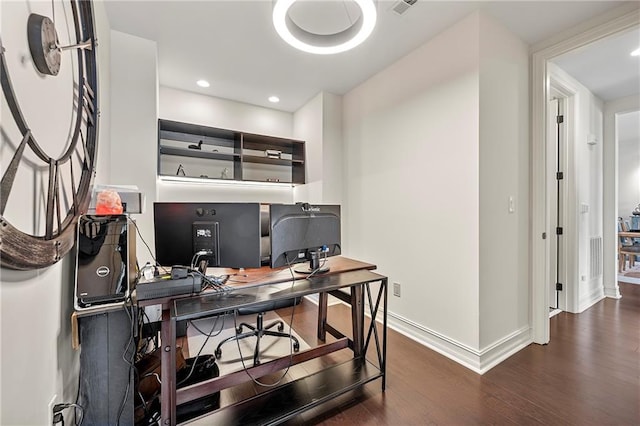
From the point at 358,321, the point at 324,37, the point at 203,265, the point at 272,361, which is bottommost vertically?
the point at 272,361

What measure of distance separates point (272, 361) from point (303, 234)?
2.63 ft

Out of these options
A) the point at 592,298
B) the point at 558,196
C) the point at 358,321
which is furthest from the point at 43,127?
the point at 592,298

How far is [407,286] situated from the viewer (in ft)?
8.78

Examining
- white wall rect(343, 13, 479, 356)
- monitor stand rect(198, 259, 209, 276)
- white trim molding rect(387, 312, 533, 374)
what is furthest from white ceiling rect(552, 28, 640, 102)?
monitor stand rect(198, 259, 209, 276)

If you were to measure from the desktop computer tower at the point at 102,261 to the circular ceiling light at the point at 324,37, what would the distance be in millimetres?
1388

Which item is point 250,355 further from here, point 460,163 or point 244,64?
point 244,64

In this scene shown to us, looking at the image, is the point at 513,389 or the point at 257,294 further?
the point at 513,389

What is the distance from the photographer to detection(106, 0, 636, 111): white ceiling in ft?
6.60

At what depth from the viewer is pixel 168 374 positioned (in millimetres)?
1259

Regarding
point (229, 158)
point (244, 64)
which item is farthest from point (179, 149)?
point (244, 64)

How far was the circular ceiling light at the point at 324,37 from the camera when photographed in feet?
4.78

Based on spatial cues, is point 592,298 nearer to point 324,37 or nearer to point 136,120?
point 324,37

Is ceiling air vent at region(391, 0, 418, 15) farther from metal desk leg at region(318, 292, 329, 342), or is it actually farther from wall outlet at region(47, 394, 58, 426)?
wall outlet at region(47, 394, 58, 426)

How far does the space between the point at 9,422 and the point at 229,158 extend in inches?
125
